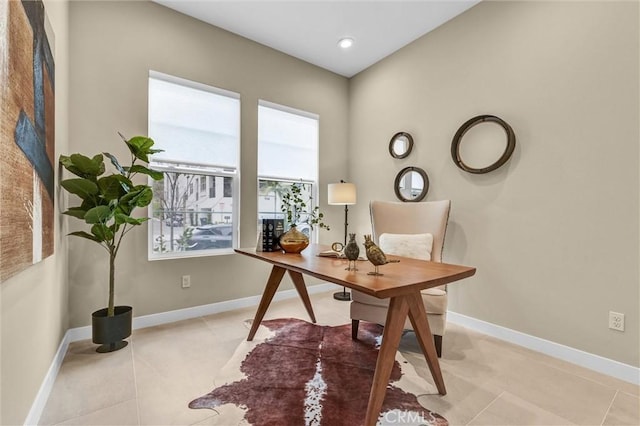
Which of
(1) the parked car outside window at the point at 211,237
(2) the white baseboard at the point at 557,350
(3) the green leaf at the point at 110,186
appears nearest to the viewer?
(2) the white baseboard at the point at 557,350

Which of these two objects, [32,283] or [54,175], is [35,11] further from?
[32,283]

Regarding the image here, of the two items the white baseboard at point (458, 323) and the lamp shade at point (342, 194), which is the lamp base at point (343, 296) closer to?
the white baseboard at point (458, 323)

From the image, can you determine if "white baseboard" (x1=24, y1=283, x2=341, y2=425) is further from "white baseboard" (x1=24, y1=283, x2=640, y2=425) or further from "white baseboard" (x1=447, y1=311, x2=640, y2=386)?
"white baseboard" (x1=447, y1=311, x2=640, y2=386)

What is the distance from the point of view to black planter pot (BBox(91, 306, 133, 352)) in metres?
2.13

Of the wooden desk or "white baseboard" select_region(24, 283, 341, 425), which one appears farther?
"white baseboard" select_region(24, 283, 341, 425)

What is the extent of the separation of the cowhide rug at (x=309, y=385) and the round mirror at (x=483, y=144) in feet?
5.85

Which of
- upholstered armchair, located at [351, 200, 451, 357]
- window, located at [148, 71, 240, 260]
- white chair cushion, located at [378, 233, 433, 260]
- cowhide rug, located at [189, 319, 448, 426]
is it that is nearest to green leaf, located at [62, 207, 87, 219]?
window, located at [148, 71, 240, 260]

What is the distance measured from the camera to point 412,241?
8.54 feet

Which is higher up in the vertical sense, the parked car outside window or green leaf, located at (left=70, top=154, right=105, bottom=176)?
green leaf, located at (left=70, top=154, right=105, bottom=176)

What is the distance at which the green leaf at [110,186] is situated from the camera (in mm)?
2092

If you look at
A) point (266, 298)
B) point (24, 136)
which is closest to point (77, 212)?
point (24, 136)

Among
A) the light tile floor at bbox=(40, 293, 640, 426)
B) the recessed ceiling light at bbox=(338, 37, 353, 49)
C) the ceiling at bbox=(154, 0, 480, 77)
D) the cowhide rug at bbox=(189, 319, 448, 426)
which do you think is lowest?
the light tile floor at bbox=(40, 293, 640, 426)

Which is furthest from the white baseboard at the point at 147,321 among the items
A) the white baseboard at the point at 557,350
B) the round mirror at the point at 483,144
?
the round mirror at the point at 483,144

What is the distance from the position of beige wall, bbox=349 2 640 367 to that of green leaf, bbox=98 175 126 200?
9.21 feet
